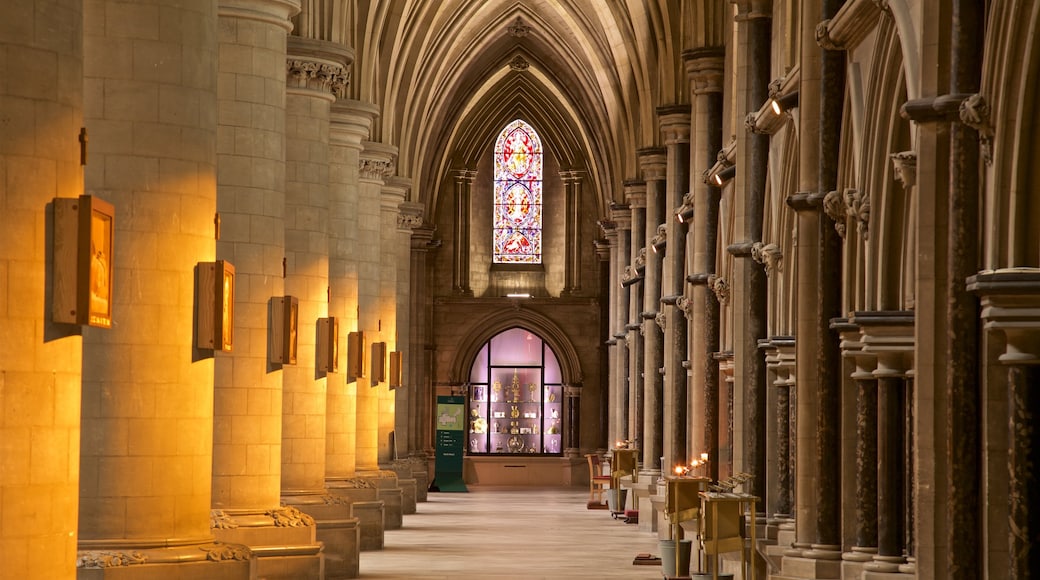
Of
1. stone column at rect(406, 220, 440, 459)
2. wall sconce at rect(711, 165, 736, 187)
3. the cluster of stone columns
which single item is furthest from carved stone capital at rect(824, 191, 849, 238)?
stone column at rect(406, 220, 440, 459)

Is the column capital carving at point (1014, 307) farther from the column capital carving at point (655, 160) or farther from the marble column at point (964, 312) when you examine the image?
A: the column capital carving at point (655, 160)

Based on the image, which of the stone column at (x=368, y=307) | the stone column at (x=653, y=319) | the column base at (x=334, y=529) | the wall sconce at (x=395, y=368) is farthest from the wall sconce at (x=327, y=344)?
the stone column at (x=653, y=319)

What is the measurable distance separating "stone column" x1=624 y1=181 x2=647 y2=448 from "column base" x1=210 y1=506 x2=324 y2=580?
19172 millimetres

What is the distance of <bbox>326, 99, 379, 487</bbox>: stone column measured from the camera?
74.8ft

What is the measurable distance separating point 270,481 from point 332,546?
145 inches

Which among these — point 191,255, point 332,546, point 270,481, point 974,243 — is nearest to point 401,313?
point 332,546

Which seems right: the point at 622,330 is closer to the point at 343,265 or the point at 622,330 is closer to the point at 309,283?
the point at 343,265

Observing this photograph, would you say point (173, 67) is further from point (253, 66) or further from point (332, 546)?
point (332, 546)

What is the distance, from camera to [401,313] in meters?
35.9

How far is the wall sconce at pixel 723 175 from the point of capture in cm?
2211

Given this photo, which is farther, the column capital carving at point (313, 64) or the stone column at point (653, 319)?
the stone column at point (653, 319)

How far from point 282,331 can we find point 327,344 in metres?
3.18

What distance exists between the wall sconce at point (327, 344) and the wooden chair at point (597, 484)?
699 inches

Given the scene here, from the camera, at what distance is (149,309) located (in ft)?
37.2
